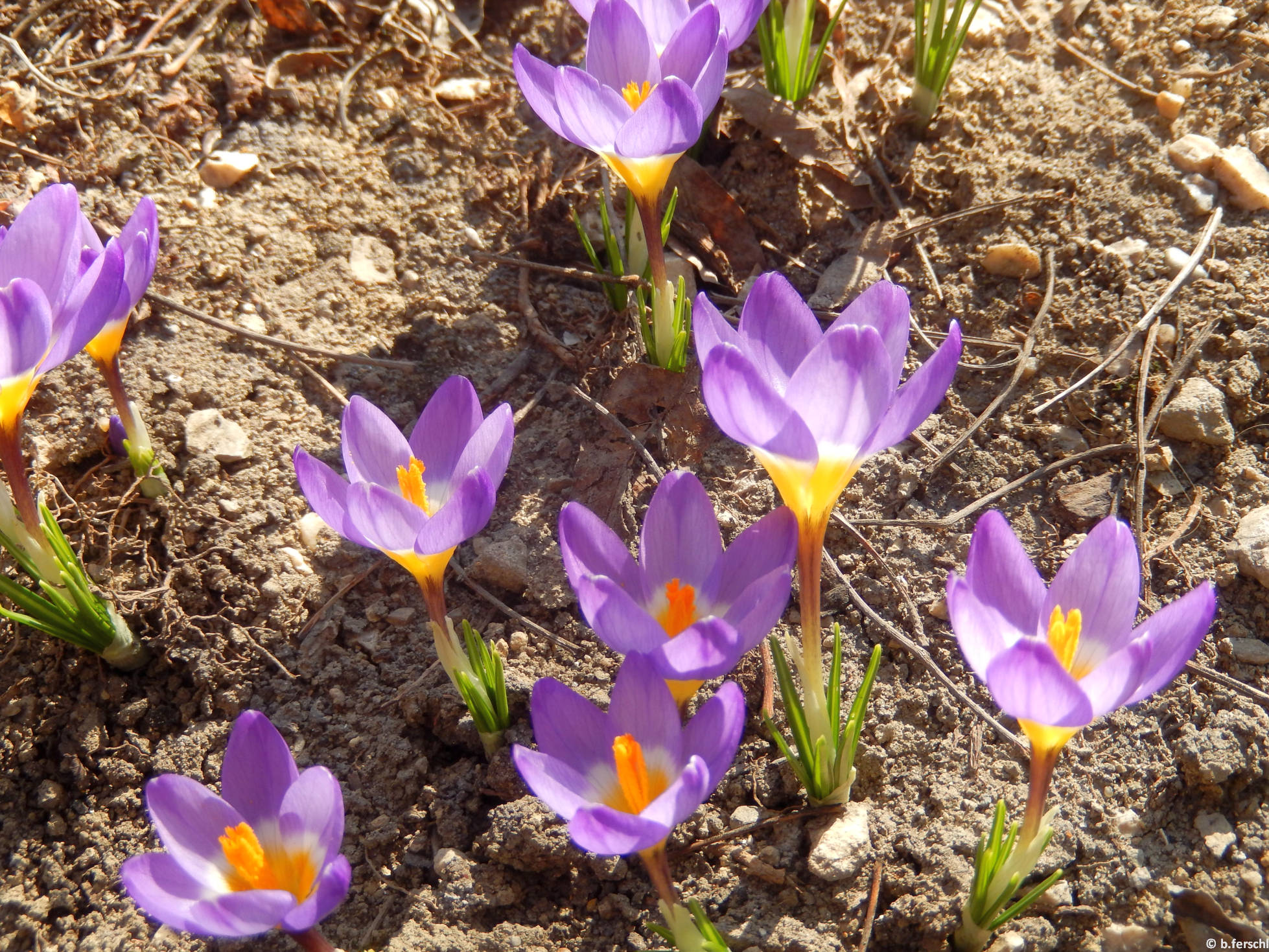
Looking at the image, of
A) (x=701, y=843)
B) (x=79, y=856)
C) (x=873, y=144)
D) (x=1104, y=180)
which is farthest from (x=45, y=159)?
(x=1104, y=180)

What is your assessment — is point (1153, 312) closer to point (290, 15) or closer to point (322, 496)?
point (322, 496)

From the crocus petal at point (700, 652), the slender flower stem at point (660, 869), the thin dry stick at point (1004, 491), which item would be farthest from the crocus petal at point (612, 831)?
the thin dry stick at point (1004, 491)

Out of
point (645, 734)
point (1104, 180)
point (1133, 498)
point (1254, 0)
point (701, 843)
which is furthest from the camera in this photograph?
point (1254, 0)

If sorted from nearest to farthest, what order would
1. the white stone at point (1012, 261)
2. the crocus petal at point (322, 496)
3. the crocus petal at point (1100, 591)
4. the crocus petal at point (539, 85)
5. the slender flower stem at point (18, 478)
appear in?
the crocus petal at point (1100, 591) → the crocus petal at point (322, 496) → the slender flower stem at point (18, 478) → the crocus petal at point (539, 85) → the white stone at point (1012, 261)

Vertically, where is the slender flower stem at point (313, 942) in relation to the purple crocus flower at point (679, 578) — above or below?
below

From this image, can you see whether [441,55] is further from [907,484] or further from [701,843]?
[701,843]

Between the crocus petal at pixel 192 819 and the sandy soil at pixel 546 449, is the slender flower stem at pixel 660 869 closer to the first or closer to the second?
the sandy soil at pixel 546 449
